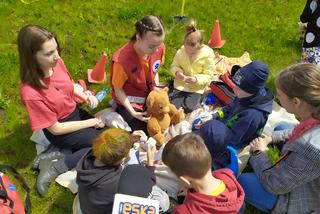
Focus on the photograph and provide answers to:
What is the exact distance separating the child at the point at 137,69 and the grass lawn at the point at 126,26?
28.4 inches

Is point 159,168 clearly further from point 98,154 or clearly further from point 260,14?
point 260,14

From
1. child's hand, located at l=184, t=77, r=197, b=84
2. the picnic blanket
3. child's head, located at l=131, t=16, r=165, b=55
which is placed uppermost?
child's head, located at l=131, t=16, r=165, b=55

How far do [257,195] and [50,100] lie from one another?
236cm

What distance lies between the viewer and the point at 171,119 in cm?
491

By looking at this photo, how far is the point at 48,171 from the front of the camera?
4441 mm

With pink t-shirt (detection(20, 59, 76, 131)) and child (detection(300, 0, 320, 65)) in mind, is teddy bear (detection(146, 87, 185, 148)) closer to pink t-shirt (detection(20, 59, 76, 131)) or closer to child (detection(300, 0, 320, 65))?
pink t-shirt (detection(20, 59, 76, 131))

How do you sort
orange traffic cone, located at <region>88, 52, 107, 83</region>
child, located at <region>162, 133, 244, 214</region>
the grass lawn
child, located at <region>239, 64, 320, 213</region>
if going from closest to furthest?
1. child, located at <region>162, 133, 244, 214</region>
2. child, located at <region>239, 64, 320, 213</region>
3. orange traffic cone, located at <region>88, 52, 107, 83</region>
4. the grass lawn

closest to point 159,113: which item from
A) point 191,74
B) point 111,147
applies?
point 191,74

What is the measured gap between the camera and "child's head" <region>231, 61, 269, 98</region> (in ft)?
13.2

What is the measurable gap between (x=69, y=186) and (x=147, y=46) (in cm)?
180

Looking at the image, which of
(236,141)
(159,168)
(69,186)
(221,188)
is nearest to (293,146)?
(221,188)

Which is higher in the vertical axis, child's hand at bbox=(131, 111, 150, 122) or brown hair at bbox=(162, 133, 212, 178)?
brown hair at bbox=(162, 133, 212, 178)

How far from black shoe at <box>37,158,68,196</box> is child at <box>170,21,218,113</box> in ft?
5.58

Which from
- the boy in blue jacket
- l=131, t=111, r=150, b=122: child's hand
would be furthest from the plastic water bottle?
the boy in blue jacket
